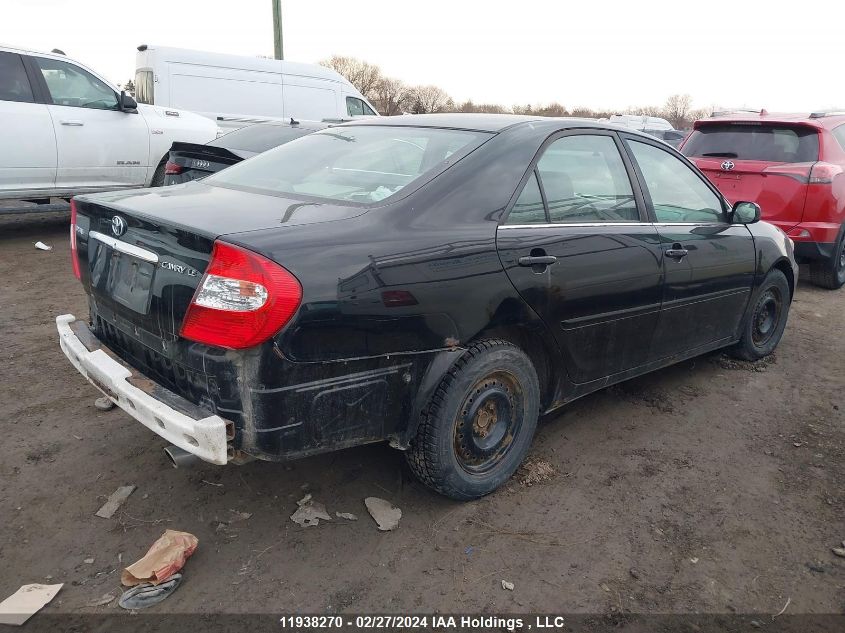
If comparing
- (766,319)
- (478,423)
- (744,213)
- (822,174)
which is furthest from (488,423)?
(822,174)

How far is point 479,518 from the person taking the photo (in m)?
2.85

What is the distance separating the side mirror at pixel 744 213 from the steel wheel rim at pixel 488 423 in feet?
7.17

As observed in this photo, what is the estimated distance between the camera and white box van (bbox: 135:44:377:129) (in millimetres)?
10984

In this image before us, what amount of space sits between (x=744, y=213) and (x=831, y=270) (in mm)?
3620

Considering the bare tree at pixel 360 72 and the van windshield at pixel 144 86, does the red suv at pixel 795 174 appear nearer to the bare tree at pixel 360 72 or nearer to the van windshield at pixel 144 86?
the van windshield at pixel 144 86

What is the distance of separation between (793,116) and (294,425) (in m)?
6.93

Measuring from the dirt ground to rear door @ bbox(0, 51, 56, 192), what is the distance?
4.01 metres

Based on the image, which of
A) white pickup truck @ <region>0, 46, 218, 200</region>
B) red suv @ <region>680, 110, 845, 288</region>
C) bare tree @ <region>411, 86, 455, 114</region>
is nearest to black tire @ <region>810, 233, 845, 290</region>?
red suv @ <region>680, 110, 845, 288</region>

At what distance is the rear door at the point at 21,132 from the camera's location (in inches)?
275

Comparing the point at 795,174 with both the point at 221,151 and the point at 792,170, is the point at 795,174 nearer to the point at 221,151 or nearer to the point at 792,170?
the point at 792,170

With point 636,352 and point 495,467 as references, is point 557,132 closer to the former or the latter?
point 636,352

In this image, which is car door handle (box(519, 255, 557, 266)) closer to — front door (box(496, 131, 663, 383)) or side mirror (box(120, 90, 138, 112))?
front door (box(496, 131, 663, 383))

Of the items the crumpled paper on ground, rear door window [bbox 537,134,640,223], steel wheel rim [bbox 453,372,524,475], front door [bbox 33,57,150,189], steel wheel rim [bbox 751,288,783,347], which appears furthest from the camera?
front door [bbox 33,57,150,189]

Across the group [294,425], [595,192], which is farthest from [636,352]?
[294,425]
